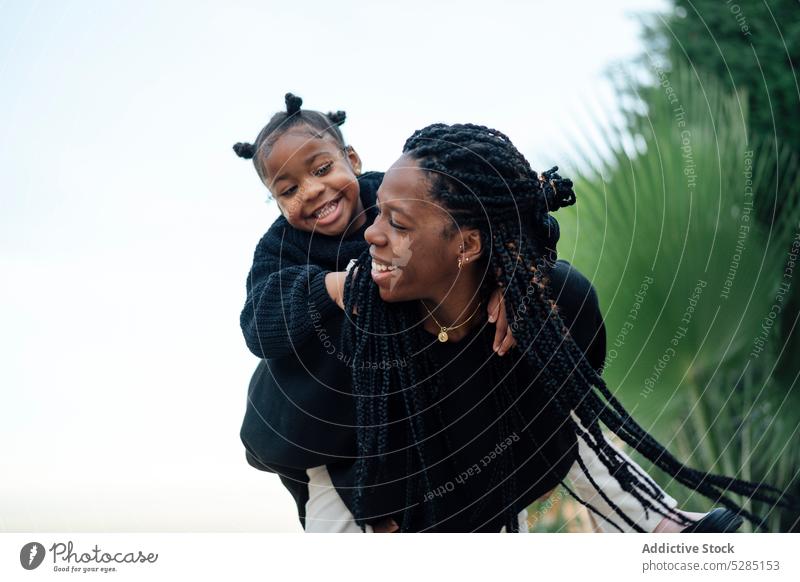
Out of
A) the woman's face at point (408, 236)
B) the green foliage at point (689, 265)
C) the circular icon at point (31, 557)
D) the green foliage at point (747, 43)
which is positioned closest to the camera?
the woman's face at point (408, 236)

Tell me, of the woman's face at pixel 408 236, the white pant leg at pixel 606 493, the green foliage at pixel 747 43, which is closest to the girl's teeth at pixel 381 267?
the woman's face at pixel 408 236

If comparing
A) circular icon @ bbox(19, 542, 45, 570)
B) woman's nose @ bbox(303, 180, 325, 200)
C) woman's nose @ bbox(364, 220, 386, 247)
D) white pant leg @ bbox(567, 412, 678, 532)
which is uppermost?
woman's nose @ bbox(303, 180, 325, 200)

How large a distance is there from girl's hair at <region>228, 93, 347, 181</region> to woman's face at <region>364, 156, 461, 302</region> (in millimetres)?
201

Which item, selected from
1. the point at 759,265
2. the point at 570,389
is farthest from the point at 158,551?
the point at 759,265

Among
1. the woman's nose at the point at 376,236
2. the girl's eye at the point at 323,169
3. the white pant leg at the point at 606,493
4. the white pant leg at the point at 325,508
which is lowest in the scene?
the white pant leg at the point at 606,493

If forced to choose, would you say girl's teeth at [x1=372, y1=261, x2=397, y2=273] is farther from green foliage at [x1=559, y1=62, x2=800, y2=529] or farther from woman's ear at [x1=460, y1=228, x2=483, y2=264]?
green foliage at [x1=559, y1=62, x2=800, y2=529]

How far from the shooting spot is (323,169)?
156 centimetres

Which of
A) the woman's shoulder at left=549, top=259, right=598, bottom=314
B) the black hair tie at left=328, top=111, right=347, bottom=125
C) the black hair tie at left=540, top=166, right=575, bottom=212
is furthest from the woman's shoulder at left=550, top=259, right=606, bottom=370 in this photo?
the black hair tie at left=328, top=111, right=347, bottom=125

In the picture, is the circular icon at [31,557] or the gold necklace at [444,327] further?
the circular icon at [31,557]

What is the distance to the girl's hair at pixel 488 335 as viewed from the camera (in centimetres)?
145

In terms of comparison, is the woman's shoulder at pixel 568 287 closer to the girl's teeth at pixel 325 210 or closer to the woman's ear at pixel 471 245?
the woman's ear at pixel 471 245

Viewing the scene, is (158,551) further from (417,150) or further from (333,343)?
(417,150)

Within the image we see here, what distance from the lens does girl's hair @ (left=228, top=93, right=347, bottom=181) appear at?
5.12 feet

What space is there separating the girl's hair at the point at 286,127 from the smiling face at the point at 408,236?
7.9 inches
